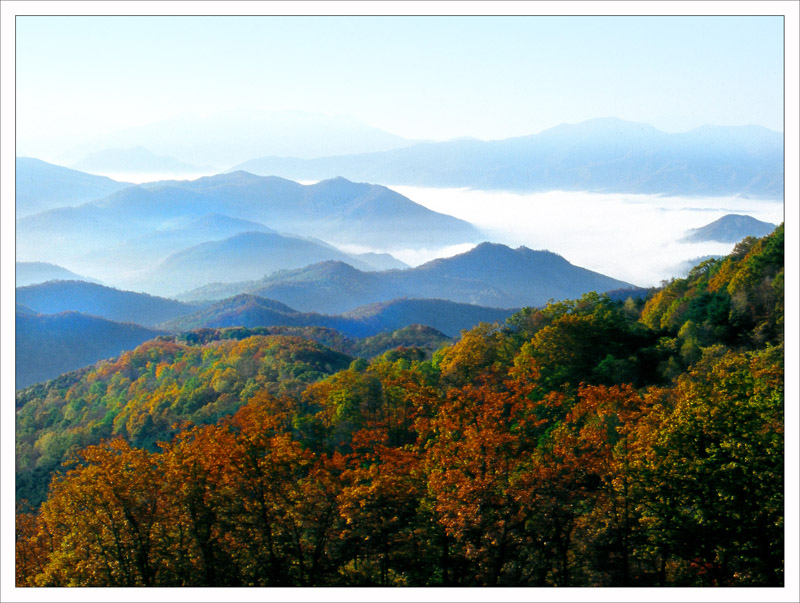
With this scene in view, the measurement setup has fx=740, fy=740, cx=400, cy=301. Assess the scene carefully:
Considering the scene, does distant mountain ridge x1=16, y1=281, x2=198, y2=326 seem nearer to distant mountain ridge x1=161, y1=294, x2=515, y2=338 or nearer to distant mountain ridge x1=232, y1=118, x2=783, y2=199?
distant mountain ridge x1=161, y1=294, x2=515, y2=338

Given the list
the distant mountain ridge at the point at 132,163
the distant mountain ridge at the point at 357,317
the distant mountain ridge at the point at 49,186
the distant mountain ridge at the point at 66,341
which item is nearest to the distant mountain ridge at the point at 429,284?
the distant mountain ridge at the point at 357,317

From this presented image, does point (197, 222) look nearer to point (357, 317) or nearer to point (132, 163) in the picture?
point (357, 317)

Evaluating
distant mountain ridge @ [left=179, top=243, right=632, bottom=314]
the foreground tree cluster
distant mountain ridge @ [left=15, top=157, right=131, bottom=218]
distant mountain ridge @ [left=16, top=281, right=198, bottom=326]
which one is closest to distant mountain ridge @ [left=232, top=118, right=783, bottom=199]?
the foreground tree cluster

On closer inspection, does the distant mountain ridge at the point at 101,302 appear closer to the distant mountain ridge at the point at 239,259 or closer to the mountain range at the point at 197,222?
the mountain range at the point at 197,222

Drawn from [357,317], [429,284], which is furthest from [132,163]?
[429,284]

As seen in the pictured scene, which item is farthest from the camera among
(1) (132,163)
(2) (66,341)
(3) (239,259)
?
(3) (239,259)

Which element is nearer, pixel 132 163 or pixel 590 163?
pixel 590 163

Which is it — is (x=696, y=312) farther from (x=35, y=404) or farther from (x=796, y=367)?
(x=35, y=404)

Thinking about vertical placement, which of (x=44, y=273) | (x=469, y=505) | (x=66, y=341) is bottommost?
(x=66, y=341)
